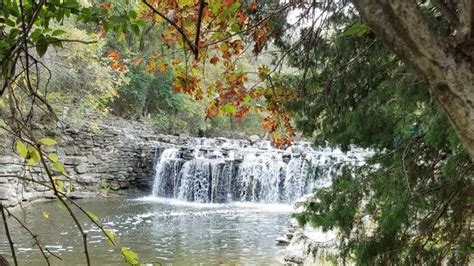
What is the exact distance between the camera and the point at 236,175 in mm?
14023

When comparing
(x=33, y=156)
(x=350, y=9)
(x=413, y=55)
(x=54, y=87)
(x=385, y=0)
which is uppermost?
(x=54, y=87)

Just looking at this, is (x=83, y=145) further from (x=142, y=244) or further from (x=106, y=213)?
(x=142, y=244)

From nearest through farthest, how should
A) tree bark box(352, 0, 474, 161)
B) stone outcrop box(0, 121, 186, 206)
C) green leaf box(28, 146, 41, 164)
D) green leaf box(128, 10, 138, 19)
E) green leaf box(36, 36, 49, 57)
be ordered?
tree bark box(352, 0, 474, 161), green leaf box(28, 146, 41, 164), green leaf box(36, 36, 49, 57), green leaf box(128, 10, 138, 19), stone outcrop box(0, 121, 186, 206)

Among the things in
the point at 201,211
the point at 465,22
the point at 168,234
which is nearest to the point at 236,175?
the point at 201,211

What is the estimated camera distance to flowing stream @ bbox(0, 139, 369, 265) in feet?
23.8

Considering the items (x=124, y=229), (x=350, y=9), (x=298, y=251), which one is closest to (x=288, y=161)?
(x=124, y=229)

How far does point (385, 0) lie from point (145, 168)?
1489cm

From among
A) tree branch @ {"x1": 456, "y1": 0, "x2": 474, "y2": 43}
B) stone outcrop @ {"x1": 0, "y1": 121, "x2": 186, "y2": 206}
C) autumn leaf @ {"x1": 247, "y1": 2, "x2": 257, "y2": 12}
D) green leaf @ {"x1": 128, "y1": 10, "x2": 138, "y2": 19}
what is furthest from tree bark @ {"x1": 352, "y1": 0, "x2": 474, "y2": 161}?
stone outcrop @ {"x1": 0, "y1": 121, "x2": 186, "y2": 206}

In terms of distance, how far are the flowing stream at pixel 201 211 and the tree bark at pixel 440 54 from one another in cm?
303

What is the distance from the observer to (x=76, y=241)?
8.05 m

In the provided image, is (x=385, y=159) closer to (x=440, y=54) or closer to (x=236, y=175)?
(x=440, y=54)

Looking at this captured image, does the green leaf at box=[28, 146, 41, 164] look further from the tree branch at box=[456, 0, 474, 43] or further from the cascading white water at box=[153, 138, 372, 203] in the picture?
the cascading white water at box=[153, 138, 372, 203]

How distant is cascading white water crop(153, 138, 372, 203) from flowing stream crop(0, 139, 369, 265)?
0.03 meters

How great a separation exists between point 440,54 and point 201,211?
11168 mm
